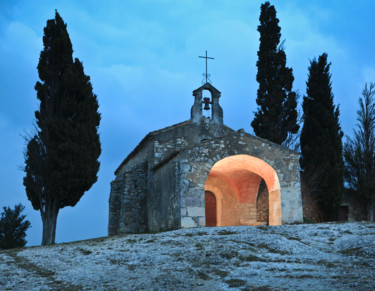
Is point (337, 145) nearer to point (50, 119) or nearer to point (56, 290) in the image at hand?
point (50, 119)

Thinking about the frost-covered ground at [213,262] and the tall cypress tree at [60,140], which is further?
the tall cypress tree at [60,140]

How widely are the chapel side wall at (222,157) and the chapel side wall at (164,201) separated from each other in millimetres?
444

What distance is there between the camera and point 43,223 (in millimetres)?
15742

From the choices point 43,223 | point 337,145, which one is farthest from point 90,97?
point 337,145

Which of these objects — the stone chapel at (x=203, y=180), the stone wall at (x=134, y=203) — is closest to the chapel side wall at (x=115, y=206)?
the stone chapel at (x=203, y=180)

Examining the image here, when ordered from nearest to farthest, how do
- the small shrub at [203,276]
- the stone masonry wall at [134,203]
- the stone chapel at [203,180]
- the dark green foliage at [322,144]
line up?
the small shrub at [203,276], the stone chapel at [203,180], the stone masonry wall at [134,203], the dark green foliage at [322,144]

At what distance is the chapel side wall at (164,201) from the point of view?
12438mm

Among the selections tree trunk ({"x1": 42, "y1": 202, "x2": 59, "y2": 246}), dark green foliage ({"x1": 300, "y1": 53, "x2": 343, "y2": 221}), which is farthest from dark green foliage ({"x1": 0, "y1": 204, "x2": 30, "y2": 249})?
dark green foliage ({"x1": 300, "y1": 53, "x2": 343, "y2": 221})

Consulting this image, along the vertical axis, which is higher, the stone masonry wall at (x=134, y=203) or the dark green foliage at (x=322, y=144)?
the dark green foliage at (x=322, y=144)

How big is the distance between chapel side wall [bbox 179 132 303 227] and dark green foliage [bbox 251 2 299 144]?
5951 mm

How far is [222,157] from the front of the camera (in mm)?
12812

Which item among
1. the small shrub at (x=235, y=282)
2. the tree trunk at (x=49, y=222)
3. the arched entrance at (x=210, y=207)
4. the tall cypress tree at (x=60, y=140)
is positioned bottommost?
the small shrub at (x=235, y=282)

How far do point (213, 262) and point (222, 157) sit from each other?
257 inches

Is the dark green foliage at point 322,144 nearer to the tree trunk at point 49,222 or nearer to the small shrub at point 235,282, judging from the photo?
the tree trunk at point 49,222
